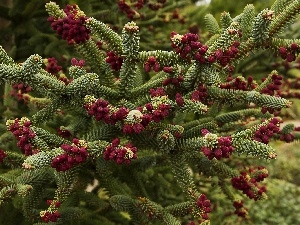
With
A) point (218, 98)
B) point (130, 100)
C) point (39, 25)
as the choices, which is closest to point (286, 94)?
point (218, 98)

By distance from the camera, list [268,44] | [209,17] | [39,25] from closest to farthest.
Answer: [268,44], [209,17], [39,25]

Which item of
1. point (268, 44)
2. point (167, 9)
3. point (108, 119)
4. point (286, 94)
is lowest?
point (108, 119)

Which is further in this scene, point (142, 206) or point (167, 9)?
point (167, 9)

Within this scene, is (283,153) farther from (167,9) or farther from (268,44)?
(268,44)

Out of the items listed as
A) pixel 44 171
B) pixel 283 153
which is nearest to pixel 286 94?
pixel 44 171

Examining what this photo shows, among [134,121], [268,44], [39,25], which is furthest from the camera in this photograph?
[39,25]

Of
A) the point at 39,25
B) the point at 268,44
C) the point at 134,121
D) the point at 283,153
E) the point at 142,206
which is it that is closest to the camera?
the point at 134,121

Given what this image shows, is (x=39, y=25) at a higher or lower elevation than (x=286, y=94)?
higher

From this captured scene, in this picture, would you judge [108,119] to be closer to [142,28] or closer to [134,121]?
[134,121]

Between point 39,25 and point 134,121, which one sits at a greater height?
point 39,25
